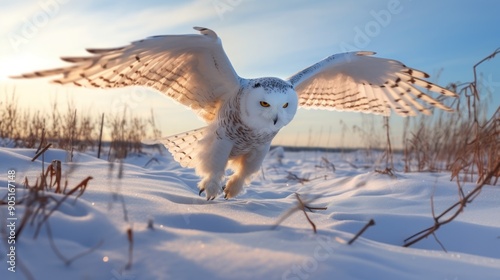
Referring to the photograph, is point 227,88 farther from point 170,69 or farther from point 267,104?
point 267,104

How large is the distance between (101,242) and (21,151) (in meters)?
2.57

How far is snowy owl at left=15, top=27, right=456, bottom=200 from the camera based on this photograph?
9.52ft

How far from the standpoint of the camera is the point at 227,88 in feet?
11.8

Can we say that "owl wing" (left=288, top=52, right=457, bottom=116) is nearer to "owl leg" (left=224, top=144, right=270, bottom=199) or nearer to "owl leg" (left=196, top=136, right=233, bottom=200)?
"owl leg" (left=224, top=144, right=270, bottom=199)

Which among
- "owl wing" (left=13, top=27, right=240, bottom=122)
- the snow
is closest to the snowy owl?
"owl wing" (left=13, top=27, right=240, bottom=122)

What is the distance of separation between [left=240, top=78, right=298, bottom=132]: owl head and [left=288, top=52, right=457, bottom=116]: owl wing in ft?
2.32

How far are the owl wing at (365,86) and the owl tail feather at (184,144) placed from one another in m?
1.07

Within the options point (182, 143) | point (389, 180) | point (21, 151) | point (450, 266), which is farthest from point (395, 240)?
point (21, 151)

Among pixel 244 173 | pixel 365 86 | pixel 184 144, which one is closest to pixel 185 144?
pixel 184 144

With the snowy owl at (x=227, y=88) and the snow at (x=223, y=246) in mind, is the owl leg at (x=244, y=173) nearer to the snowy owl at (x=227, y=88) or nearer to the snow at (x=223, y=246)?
→ the snowy owl at (x=227, y=88)

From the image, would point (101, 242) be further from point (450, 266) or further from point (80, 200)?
point (450, 266)

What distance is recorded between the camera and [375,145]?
933cm

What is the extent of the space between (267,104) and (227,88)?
0.69 metres

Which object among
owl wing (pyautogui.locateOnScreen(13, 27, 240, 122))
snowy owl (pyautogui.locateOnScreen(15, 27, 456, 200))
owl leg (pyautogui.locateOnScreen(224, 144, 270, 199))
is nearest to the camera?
owl wing (pyautogui.locateOnScreen(13, 27, 240, 122))
